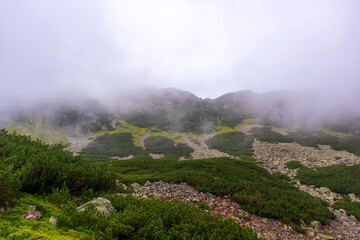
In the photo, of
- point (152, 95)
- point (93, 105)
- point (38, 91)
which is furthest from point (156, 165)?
point (38, 91)

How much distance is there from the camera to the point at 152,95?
120312mm

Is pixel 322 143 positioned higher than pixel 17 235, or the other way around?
pixel 17 235

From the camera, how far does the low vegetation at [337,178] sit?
1764 centimetres

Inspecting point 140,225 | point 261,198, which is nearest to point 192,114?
point 261,198

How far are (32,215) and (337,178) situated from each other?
28416mm

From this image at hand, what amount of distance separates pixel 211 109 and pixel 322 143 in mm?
57963

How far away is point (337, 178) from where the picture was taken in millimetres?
20031

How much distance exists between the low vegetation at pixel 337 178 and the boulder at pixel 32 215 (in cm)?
2501

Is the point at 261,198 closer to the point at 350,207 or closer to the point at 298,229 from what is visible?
the point at 298,229

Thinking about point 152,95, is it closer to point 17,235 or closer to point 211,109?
point 211,109

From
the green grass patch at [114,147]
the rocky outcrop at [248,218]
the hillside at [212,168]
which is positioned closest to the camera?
the hillside at [212,168]

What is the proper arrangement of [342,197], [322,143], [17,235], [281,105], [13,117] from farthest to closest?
[281,105]
[13,117]
[322,143]
[342,197]
[17,235]

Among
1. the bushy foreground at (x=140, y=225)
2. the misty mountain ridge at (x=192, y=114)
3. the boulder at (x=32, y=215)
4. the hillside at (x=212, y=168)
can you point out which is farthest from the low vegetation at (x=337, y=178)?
the misty mountain ridge at (x=192, y=114)

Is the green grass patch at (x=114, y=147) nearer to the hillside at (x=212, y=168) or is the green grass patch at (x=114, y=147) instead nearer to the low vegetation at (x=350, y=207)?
the hillside at (x=212, y=168)
